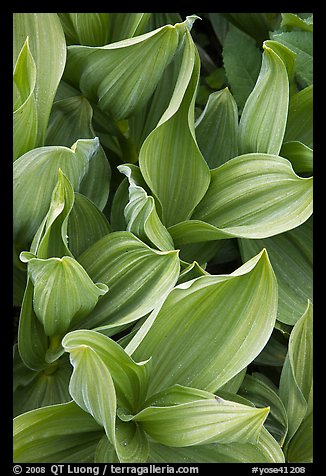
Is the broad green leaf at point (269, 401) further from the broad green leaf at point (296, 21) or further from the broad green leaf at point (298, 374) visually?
the broad green leaf at point (296, 21)

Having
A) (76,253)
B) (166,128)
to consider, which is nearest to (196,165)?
(166,128)

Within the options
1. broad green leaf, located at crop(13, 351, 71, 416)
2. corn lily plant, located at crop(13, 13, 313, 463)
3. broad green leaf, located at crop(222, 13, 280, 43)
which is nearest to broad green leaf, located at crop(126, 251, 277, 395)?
corn lily plant, located at crop(13, 13, 313, 463)

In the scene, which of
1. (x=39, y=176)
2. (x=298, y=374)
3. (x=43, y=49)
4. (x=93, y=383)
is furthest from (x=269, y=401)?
(x=43, y=49)

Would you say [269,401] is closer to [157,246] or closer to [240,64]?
[157,246]

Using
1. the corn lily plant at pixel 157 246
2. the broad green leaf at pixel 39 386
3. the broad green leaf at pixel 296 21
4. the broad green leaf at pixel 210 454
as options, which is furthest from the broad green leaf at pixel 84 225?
the broad green leaf at pixel 296 21

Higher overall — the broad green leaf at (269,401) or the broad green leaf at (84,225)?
the broad green leaf at (84,225)

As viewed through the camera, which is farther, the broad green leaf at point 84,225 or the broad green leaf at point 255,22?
the broad green leaf at point 255,22
